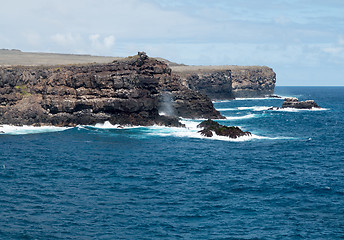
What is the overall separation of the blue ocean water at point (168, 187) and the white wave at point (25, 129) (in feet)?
16.9

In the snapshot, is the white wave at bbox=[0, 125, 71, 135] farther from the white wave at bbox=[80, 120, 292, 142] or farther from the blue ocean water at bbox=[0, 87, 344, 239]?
the white wave at bbox=[80, 120, 292, 142]

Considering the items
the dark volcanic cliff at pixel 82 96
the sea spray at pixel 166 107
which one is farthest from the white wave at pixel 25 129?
the sea spray at pixel 166 107

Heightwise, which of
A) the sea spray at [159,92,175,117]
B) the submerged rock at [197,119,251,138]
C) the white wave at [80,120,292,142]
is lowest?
the white wave at [80,120,292,142]

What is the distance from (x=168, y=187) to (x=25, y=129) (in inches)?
2099

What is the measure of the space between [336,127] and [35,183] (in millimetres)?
77620

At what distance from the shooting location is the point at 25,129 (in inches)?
3570

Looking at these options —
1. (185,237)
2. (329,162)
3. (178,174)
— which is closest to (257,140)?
(329,162)

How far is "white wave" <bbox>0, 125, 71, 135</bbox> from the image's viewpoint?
86562 mm

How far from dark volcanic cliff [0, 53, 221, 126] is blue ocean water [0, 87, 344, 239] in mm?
13143

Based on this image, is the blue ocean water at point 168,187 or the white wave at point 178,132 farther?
the white wave at point 178,132

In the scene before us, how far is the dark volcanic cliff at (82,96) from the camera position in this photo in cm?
9456

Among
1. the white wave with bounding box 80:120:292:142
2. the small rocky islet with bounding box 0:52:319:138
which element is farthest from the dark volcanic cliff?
the white wave with bounding box 80:120:292:142

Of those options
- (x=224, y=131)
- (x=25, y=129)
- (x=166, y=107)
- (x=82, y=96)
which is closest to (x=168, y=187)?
(x=224, y=131)

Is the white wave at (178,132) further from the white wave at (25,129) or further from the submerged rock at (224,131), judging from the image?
the white wave at (25,129)
